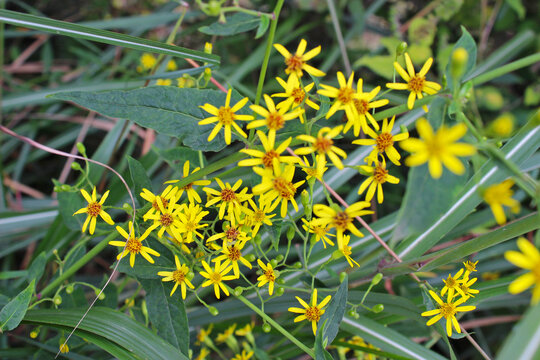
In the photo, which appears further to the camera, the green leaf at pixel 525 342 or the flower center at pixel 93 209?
the flower center at pixel 93 209

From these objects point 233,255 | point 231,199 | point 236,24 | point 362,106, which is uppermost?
point 236,24

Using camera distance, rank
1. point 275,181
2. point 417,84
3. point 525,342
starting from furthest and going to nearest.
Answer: point 417,84 → point 275,181 → point 525,342

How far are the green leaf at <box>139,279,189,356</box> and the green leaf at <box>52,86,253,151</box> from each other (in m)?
0.35

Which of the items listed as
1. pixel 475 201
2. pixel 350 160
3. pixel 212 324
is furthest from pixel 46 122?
pixel 475 201

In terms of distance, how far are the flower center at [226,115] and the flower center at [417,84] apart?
38 centimetres

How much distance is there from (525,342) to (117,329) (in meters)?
0.75

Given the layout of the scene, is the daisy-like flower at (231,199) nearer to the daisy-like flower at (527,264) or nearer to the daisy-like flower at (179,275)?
the daisy-like flower at (179,275)

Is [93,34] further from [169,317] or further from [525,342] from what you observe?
[525,342]

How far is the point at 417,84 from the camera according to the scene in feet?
2.84

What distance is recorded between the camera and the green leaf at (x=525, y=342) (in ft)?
1.72

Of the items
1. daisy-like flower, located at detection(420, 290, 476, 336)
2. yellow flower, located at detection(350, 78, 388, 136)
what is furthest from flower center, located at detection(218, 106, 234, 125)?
daisy-like flower, located at detection(420, 290, 476, 336)

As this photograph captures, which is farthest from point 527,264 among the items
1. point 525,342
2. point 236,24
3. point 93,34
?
point 93,34

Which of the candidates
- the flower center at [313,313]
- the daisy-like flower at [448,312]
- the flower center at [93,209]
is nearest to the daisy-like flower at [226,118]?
the flower center at [93,209]

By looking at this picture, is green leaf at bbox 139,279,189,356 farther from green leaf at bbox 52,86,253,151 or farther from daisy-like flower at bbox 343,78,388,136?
daisy-like flower at bbox 343,78,388,136
